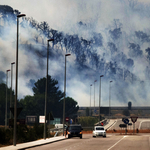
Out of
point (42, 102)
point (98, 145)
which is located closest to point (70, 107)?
point (42, 102)

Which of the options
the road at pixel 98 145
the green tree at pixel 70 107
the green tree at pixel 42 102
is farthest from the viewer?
the green tree at pixel 70 107

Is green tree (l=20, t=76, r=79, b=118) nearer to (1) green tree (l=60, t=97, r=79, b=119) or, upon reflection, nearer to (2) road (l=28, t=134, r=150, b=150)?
(1) green tree (l=60, t=97, r=79, b=119)

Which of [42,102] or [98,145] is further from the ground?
[42,102]

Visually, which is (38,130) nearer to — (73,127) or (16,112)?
(73,127)

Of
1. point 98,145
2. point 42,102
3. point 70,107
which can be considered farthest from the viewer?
point 70,107

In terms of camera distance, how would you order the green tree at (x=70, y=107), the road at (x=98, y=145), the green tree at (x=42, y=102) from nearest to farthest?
the road at (x=98, y=145)
the green tree at (x=42, y=102)
the green tree at (x=70, y=107)

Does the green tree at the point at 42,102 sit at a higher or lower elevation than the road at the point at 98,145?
higher

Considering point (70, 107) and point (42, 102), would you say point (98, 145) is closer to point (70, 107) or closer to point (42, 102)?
point (42, 102)

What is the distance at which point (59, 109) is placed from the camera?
159 m

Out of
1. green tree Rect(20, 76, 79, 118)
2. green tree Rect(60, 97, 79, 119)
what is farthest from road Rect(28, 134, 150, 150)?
green tree Rect(60, 97, 79, 119)

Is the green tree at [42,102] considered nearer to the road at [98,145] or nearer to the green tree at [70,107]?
the green tree at [70,107]

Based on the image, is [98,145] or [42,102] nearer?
[98,145]

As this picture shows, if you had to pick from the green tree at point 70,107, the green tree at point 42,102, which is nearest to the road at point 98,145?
the green tree at point 42,102

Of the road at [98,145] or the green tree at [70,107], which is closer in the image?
the road at [98,145]
